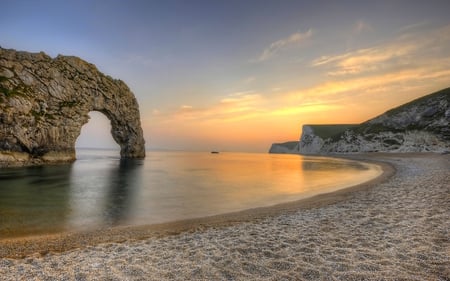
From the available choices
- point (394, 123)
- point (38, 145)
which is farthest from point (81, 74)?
point (394, 123)

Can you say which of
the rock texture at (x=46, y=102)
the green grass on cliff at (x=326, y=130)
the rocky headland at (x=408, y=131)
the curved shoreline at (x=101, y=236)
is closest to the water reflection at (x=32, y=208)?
the curved shoreline at (x=101, y=236)

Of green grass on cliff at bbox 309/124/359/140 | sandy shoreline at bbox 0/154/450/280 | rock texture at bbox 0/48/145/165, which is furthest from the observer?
green grass on cliff at bbox 309/124/359/140

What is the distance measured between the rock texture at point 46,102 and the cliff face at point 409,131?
104 m

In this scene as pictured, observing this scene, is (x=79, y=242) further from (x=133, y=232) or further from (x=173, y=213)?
(x=173, y=213)

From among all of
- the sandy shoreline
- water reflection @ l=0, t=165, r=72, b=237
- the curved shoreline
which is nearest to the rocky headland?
the sandy shoreline

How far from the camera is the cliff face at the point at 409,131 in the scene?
85219 millimetres

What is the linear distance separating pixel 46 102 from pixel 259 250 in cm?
5944

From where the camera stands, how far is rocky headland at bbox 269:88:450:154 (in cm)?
8516

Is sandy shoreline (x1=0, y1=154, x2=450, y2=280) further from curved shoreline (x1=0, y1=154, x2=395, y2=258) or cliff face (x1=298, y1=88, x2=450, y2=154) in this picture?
cliff face (x1=298, y1=88, x2=450, y2=154)

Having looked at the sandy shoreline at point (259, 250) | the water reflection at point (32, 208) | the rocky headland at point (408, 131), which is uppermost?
the rocky headland at point (408, 131)

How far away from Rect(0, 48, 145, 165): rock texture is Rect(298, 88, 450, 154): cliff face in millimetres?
104395

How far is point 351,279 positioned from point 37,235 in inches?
510

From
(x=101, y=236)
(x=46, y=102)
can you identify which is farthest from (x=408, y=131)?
(x=46, y=102)

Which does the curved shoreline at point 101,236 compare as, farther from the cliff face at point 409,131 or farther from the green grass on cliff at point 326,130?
the green grass on cliff at point 326,130
